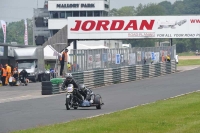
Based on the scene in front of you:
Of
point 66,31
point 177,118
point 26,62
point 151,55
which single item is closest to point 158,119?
point 177,118

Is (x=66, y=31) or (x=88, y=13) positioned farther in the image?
(x=88, y=13)

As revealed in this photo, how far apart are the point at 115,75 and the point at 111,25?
60.8ft

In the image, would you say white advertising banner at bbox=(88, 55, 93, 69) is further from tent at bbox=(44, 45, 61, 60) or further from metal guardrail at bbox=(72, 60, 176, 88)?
tent at bbox=(44, 45, 61, 60)

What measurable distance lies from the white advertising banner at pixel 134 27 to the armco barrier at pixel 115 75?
6.09 m

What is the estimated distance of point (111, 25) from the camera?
191 feet

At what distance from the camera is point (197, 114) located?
1605cm

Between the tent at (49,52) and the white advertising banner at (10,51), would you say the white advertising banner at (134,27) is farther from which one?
the white advertising banner at (10,51)

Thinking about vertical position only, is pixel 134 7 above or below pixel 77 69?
above

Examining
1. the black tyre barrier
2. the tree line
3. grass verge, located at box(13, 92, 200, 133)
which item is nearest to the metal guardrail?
the black tyre barrier

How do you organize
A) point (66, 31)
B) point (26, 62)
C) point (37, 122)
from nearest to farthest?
point (37, 122), point (26, 62), point (66, 31)

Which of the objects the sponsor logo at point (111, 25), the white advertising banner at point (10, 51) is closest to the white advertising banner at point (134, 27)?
the sponsor logo at point (111, 25)

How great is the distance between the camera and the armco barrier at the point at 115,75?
3250 centimetres

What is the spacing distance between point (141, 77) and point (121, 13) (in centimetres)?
14326

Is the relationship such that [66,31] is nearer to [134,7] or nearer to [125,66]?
[125,66]
